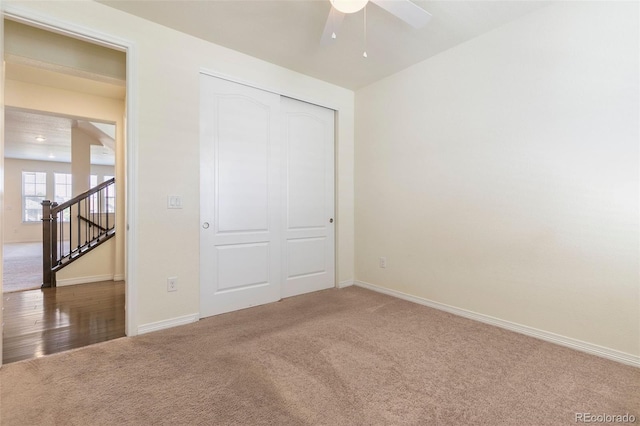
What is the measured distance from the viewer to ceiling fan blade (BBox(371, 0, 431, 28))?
6.31 ft

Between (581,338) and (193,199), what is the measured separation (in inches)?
133

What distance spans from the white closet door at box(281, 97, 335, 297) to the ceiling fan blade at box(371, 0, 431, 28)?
1.72 meters

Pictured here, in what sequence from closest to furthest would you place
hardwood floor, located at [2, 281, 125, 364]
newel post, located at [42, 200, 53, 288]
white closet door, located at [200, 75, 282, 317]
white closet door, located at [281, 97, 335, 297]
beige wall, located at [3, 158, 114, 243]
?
hardwood floor, located at [2, 281, 125, 364]
white closet door, located at [200, 75, 282, 317]
white closet door, located at [281, 97, 335, 297]
newel post, located at [42, 200, 53, 288]
beige wall, located at [3, 158, 114, 243]

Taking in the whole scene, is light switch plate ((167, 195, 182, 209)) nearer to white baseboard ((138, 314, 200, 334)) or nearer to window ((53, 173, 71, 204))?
white baseboard ((138, 314, 200, 334))

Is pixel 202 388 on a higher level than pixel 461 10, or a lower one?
lower

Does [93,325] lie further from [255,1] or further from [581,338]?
[581,338]

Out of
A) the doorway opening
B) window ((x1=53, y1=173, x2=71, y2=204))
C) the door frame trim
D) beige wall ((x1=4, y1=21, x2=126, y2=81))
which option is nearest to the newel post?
the doorway opening

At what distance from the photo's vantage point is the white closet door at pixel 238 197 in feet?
9.49

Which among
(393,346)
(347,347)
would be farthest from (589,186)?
(347,347)

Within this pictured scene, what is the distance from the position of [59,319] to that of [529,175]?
448 centimetres

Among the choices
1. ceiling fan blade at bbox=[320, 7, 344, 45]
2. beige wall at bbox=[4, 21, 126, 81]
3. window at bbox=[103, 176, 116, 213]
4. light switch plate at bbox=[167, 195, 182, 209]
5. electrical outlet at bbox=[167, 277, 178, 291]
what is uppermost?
beige wall at bbox=[4, 21, 126, 81]

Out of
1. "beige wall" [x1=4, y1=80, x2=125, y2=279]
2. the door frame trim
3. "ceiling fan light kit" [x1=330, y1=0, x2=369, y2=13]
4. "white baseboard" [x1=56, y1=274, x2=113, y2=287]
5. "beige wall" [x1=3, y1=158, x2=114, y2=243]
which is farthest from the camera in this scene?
"beige wall" [x1=3, y1=158, x2=114, y2=243]

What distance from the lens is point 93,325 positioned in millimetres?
2680

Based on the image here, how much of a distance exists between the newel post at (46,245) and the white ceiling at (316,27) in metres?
3.23
